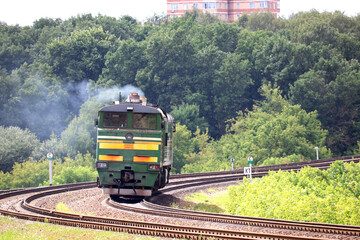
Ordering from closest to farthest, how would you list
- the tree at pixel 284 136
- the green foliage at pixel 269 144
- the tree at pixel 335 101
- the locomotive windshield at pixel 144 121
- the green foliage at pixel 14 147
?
the locomotive windshield at pixel 144 121 → the green foliage at pixel 269 144 → the tree at pixel 284 136 → the green foliage at pixel 14 147 → the tree at pixel 335 101

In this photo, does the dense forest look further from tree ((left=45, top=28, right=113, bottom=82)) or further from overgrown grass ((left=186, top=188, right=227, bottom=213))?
overgrown grass ((left=186, top=188, right=227, bottom=213))

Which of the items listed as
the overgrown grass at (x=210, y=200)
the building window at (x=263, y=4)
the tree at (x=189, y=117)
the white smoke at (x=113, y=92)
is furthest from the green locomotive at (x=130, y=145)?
the building window at (x=263, y=4)

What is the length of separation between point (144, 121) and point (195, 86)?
52.8 metres

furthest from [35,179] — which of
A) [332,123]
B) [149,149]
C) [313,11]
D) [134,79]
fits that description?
[313,11]

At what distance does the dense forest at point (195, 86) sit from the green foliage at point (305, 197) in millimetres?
30573

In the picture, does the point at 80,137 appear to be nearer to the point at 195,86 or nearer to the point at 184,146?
the point at 184,146

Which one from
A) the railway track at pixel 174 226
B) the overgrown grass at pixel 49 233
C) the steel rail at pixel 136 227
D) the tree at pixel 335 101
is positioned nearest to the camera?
the steel rail at pixel 136 227

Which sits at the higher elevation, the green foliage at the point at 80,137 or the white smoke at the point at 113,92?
Result: the white smoke at the point at 113,92

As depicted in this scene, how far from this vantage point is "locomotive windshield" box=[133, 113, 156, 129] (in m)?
22.0

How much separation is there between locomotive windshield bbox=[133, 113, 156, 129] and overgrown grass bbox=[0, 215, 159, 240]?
6.07 meters

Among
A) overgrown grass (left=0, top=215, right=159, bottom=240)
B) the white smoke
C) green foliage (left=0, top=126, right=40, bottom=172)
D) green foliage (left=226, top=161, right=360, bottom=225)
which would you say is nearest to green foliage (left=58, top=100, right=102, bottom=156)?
green foliage (left=0, top=126, right=40, bottom=172)

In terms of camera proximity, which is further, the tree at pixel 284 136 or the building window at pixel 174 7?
the building window at pixel 174 7

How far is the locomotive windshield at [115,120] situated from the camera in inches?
869

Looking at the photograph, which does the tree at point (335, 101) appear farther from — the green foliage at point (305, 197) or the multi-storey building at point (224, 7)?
the multi-storey building at point (224, 7)
